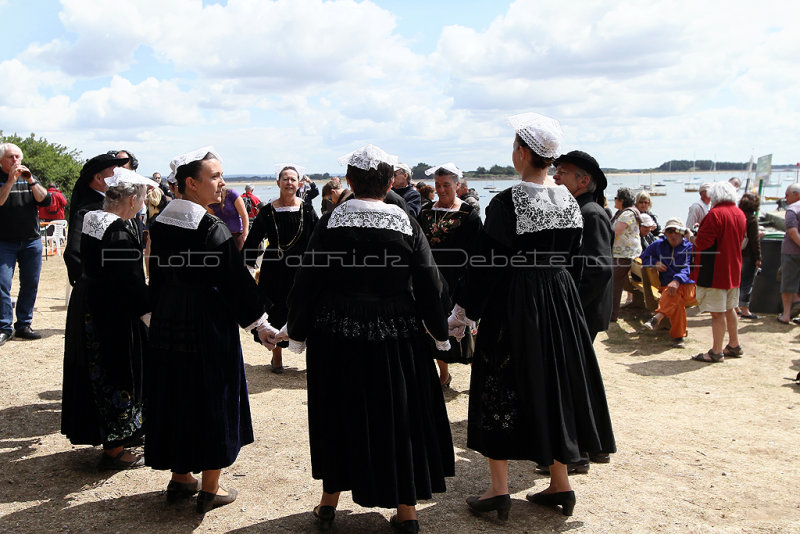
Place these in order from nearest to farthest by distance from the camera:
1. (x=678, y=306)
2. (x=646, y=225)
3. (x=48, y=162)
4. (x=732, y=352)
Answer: (x=732, y=352)
(x=678, y=306)
(x=646, y=225)
(x=48, y=162)

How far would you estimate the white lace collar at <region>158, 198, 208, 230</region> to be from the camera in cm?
313

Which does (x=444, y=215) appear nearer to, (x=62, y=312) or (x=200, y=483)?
(x=200, y=483)

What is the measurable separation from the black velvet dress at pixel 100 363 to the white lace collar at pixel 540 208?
6.96ft

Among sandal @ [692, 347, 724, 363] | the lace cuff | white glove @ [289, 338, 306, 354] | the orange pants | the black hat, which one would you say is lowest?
sandal @ [692, 347, 724, 363]

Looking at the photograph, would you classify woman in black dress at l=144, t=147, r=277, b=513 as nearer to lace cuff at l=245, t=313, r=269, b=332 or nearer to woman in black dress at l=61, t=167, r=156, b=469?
lace cuff at l=245, t=313, r=269, b=332

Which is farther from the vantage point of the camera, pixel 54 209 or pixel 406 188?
pixel 54 209

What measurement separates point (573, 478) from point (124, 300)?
285 centimetres

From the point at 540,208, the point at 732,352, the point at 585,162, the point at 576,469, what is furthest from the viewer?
the point at 732,352

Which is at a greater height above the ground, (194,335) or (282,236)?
(282,236)

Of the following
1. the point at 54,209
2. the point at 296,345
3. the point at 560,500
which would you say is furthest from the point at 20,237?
the point at 54,209

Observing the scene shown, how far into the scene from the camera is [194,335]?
3.15 metres

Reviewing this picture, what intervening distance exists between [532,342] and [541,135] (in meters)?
1.05

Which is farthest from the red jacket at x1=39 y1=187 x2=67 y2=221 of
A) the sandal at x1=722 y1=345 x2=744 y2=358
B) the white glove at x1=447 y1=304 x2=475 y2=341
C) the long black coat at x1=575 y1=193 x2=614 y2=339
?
the sandal at x1=722 y1=345 x2=744 y2=358

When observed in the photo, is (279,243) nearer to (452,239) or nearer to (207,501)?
(452,239)
